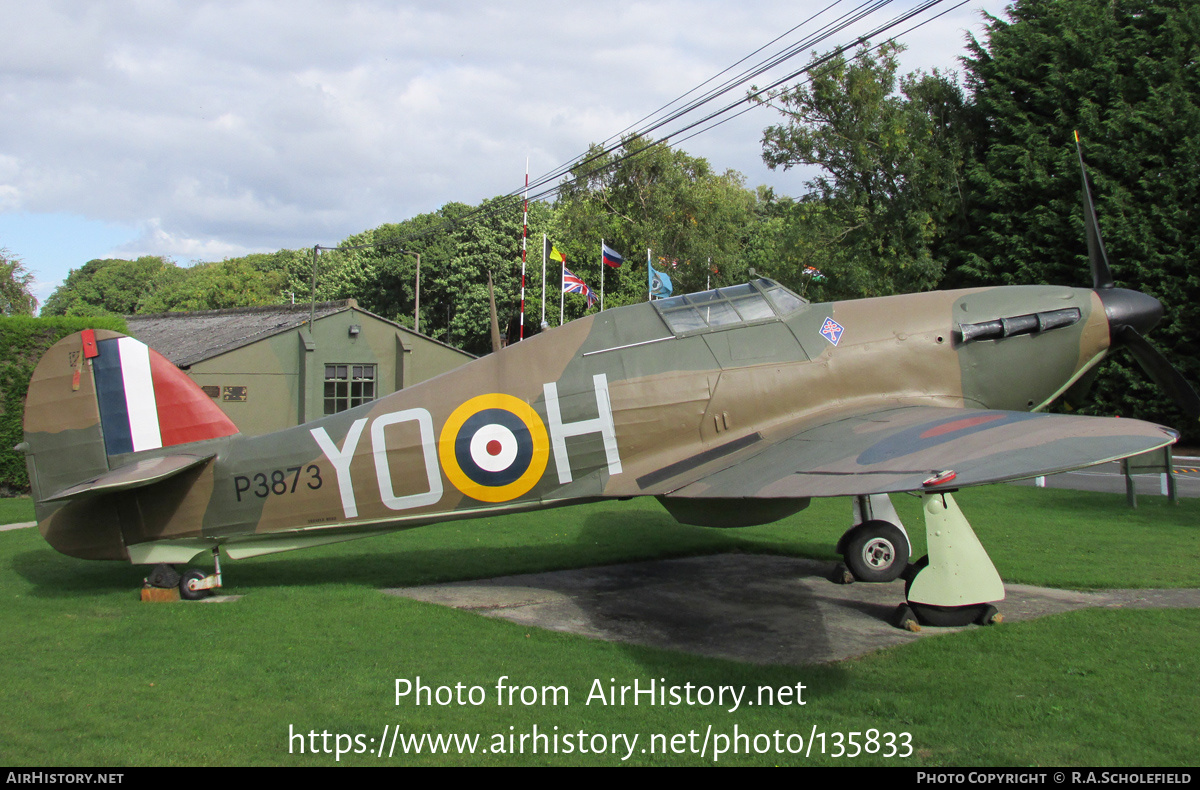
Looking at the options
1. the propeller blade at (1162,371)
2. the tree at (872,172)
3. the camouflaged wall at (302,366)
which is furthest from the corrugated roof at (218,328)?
the propeller blade at (1162,371)

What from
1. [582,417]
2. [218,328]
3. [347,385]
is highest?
[218,328]

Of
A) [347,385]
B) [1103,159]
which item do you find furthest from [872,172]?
[347,385]

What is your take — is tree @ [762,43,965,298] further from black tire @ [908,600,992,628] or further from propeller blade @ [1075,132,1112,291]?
black tire @ [908,600,992,628]

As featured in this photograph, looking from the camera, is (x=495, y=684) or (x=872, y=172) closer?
(x=495, y=684)

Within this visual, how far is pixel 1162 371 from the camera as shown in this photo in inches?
324

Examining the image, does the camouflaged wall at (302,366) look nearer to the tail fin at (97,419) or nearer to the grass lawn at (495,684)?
the tail fin at (97,419)

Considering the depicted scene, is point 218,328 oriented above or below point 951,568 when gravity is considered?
above

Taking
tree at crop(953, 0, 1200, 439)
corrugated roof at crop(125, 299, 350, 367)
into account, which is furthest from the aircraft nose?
corrugated roof at crop(125, 299, 350, 367)

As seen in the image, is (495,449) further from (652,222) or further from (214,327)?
(652,222)

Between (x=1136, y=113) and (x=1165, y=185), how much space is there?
245cm

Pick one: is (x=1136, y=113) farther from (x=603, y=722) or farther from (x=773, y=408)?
(x=603, y=722)

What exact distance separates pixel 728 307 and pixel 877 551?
275 centimetres

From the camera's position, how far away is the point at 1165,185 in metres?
23.6

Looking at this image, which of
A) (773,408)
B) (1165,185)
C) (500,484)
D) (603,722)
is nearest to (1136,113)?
(1165,185)
